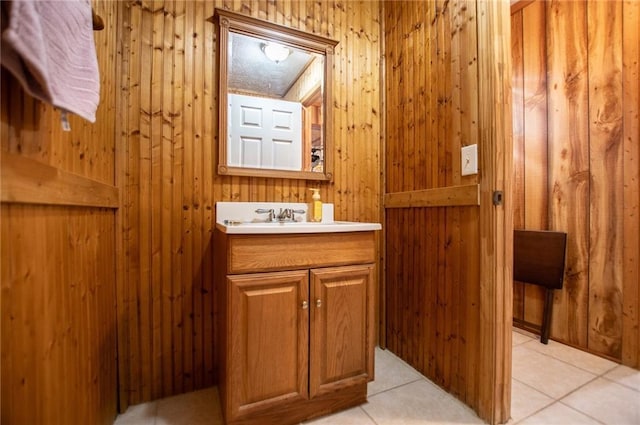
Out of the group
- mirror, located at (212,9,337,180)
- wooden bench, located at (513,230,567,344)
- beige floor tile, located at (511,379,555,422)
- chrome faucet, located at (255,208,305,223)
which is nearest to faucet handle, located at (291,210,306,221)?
chrome faucet, located at (255,208,305,223)

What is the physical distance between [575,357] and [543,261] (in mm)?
611

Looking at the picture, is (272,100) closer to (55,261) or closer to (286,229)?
(286,229)

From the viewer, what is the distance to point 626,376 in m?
1.55

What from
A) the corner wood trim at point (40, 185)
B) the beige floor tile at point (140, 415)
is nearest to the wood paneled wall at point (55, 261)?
the corner wood trim at point (40, 185)

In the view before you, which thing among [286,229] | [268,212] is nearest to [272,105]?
[268,212]

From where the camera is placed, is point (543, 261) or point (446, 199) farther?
point (543, 261)

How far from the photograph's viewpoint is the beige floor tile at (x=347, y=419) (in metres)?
1.25

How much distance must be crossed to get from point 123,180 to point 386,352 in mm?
Answer: 1867

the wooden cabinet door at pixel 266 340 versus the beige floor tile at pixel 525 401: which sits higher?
the wooden cabinet door at pixel 266 340

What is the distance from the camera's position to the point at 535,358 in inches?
69.5

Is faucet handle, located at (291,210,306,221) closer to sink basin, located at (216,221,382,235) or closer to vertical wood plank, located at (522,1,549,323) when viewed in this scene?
sink basin, located at (216,221,382,235)

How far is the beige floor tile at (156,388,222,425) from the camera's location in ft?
4.14

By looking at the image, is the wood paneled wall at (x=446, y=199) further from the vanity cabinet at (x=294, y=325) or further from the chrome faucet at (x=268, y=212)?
the chrome faucet at (x=268, y=212)

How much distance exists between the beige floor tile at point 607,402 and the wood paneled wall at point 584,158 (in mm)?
370
